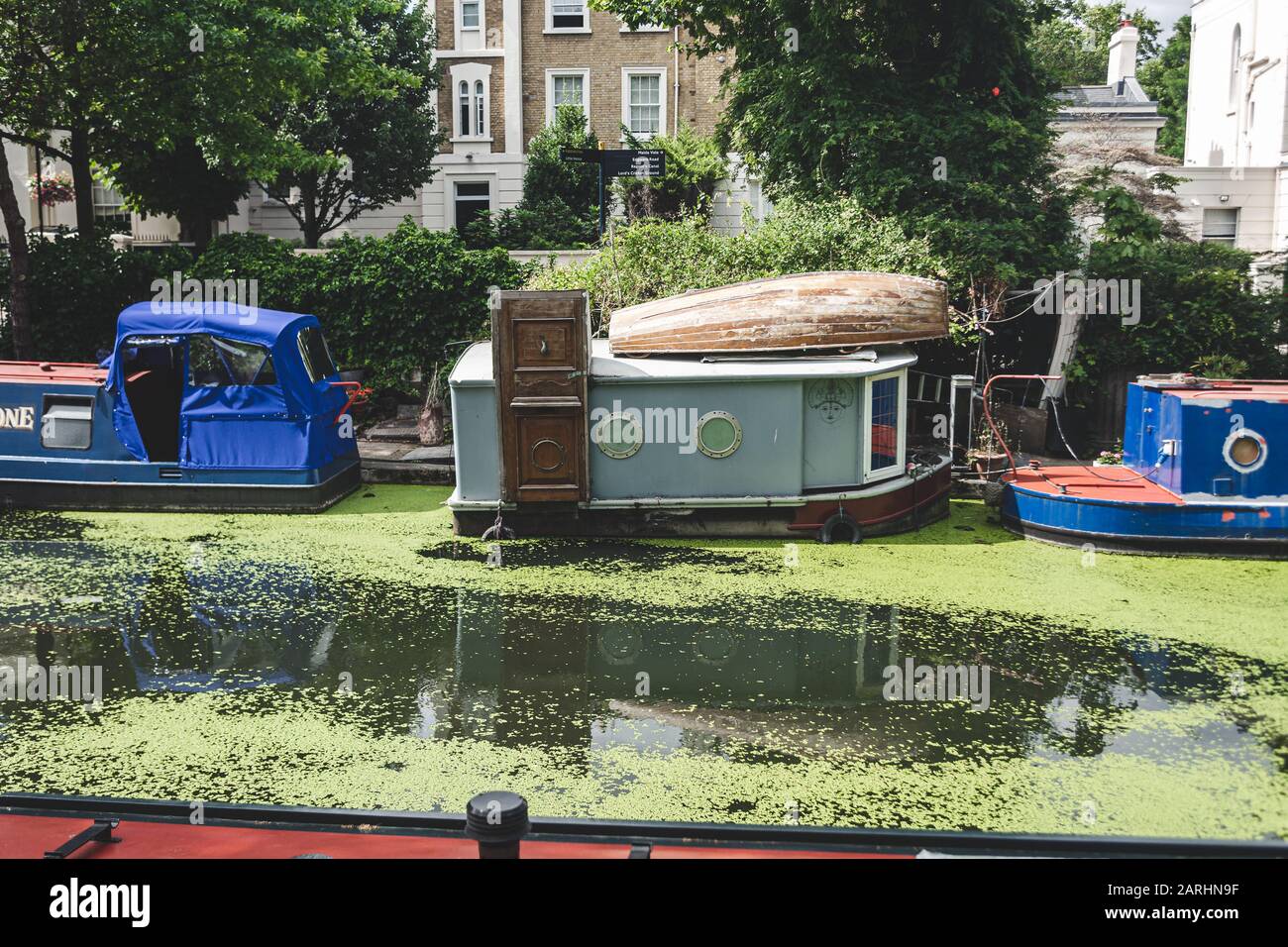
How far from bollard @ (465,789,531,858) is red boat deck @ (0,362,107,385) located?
471 inches

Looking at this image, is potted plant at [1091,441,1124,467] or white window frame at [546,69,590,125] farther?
white window frame at [546,69,590,125]

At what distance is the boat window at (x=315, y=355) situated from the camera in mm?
14578

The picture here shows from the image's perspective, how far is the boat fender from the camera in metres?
13.0

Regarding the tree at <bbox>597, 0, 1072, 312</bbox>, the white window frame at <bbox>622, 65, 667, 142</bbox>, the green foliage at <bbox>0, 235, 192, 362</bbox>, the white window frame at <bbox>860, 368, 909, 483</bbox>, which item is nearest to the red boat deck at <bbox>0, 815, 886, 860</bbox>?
the white window frame at <bbox>860, 368, 909, 483</bbox>

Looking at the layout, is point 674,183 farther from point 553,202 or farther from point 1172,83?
point 1172,83

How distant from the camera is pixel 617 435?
12961 mm

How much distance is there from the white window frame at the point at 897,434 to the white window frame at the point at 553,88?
23.0 m

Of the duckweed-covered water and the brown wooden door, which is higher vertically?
the brown wooden door

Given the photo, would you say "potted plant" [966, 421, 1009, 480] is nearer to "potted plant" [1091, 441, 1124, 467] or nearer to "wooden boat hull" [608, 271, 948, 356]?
"potted plant" [1091, 441, 1124, 467]

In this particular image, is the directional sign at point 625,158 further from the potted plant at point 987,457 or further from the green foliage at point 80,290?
the potted plant at point 987,457

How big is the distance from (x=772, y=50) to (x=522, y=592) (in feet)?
41.8

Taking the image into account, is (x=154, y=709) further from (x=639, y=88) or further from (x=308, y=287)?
(x=639, y=88)

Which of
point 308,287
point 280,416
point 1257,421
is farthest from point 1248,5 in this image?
point 280,416
